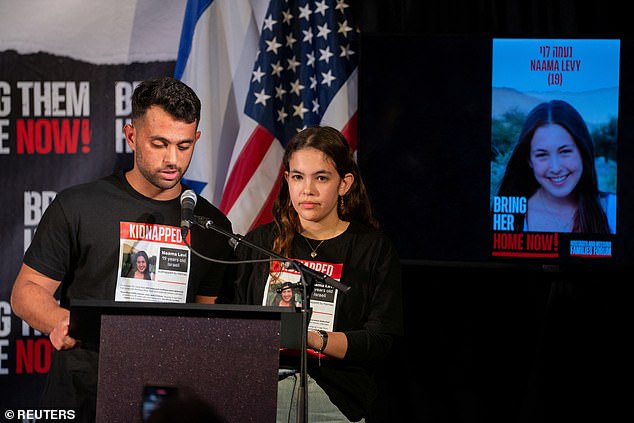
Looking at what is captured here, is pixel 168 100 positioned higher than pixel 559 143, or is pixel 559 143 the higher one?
pixel 559 143

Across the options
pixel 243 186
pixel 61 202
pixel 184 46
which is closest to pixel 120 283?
pixel 61 202

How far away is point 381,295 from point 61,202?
1.17 meters

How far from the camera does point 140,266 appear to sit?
282cm

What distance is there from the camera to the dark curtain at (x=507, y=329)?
4.15 m

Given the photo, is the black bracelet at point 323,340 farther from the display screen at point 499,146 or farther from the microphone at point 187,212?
the display screen at point 499,146

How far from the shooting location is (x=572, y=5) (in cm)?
420

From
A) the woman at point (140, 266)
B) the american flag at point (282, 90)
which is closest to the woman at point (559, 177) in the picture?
the american flag at point (282, 90)

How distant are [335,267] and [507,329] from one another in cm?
178

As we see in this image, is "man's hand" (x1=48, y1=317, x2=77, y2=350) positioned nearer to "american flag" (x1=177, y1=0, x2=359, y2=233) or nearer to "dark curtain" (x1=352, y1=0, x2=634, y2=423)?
"american flag" (x1=177, y1=0, x2=359, y2=233)

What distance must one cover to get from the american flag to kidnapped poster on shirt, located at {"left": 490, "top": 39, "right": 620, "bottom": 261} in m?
0.81

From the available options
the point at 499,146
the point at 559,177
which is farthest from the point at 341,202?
the point at 559,177

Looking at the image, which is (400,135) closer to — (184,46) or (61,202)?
(184,46)

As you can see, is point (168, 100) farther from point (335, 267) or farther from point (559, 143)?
point (559, 143)

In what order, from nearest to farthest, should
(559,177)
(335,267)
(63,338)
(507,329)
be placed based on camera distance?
(63,338), (335,267), (559,177), (507,329)
